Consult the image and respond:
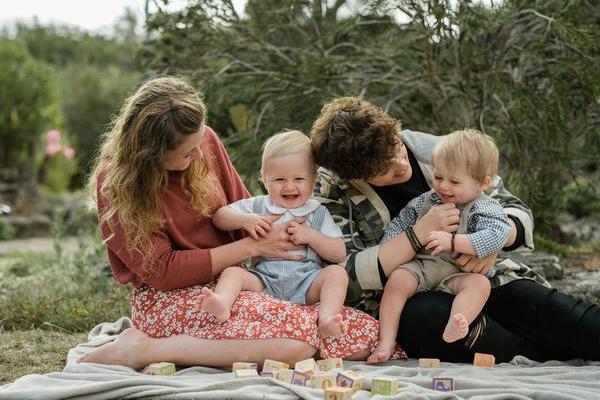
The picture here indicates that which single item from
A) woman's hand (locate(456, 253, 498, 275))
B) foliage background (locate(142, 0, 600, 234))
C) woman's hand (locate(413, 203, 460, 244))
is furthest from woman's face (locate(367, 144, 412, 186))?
foliage background (locate(142, 0, 600, 234))

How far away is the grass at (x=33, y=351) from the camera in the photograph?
3.56 metres

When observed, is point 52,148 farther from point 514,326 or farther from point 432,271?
point 514,326

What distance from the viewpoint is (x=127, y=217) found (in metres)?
3.22

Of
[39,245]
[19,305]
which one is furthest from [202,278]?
[39,245]

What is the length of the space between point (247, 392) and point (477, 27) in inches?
107

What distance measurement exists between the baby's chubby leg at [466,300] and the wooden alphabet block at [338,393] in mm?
605

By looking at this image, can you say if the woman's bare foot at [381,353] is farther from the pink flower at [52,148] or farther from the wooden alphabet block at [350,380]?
the pink flower at [52,148]

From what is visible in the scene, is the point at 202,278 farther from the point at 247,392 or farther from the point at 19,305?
the point at 19,305

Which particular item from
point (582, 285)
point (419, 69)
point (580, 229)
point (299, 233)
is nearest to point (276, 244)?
point (299, 233)

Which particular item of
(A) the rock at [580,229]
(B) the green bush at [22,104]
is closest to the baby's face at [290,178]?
(A) the rock at [580,229]

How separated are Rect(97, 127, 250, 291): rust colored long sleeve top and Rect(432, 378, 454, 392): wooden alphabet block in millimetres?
1022

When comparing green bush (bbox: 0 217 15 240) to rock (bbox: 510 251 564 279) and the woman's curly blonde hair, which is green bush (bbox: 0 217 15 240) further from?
the woman's curly blonde hair

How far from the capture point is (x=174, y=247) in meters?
3.48

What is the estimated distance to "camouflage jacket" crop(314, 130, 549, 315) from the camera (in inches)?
138
